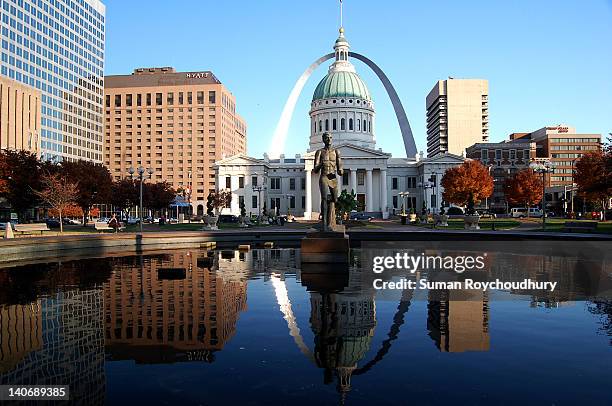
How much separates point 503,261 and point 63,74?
127 metres

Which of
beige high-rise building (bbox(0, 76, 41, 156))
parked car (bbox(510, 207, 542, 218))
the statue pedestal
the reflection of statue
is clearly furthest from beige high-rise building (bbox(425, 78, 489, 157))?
the statue pedestal

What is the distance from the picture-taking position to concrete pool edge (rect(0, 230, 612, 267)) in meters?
26.7

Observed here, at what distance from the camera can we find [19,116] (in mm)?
106500

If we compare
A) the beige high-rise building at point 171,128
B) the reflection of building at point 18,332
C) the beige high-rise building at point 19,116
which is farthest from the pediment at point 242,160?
the reflection of building at point 18,332

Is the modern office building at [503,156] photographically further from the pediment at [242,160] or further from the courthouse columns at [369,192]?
the pediment at [242,160]

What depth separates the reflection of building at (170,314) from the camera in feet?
28.2

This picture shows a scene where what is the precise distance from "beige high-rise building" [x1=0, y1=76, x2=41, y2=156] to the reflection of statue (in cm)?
9468

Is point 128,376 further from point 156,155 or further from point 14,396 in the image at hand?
point 156,155

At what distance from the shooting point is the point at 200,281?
1623cm

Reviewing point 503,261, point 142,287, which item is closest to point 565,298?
point 503,261

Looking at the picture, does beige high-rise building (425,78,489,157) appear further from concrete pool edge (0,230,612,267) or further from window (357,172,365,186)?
concrete pool edge (0,230,612,267)

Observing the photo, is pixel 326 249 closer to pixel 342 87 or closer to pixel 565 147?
pixel 342 87

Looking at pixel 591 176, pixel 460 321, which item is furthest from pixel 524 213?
pixel 460 321

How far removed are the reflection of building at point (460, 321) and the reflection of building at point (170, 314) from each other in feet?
12.5
